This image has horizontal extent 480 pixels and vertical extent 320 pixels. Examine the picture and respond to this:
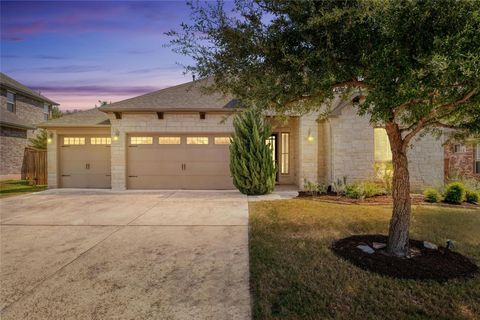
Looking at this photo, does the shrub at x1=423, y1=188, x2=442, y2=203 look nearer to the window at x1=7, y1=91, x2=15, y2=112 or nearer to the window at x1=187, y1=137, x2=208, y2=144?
the window at x1=187, y1=137, x2=208, y2=144

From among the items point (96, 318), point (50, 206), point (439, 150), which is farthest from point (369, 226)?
point (50, 206)

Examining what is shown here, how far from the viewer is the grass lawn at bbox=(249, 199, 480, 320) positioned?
105 inches

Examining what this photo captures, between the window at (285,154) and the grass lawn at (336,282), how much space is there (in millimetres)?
7195

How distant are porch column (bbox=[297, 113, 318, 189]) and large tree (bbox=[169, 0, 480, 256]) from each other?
6.57 meters

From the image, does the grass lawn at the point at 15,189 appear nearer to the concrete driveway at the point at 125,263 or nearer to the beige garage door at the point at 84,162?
the beige garage door at the point at 84,162

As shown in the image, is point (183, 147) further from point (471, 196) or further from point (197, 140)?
point (471, 196)

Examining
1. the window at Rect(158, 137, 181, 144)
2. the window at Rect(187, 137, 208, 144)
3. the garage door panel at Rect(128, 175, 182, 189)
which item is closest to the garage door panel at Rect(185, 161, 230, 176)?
the garage door panel at Rect(128, 175, 182, 189)

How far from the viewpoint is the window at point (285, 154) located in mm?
13250

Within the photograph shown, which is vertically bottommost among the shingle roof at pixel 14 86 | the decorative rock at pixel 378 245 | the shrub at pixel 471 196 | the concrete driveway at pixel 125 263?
the concrete driveway at pixel 125 263

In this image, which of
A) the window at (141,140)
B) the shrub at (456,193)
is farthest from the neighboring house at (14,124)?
the shrub at (456,193)

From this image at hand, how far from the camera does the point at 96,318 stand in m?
2.64

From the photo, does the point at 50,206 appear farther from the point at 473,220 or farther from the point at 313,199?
the point at 473,220

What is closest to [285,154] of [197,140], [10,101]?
[197,140]

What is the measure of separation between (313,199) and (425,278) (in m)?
5.85
